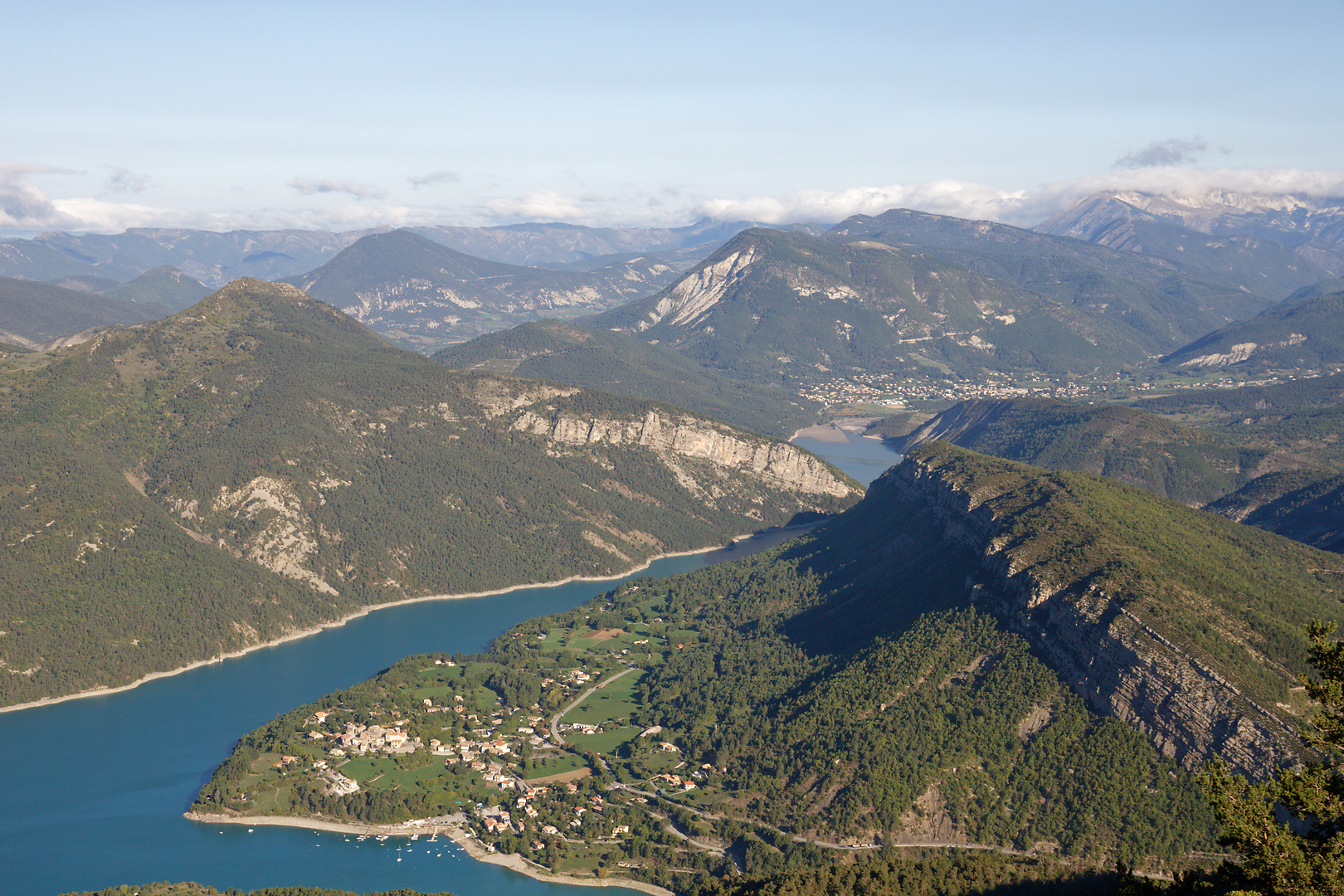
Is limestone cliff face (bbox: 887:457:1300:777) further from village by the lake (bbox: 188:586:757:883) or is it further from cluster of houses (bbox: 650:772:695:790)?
cluster of houses (bbox: 650:772:695:790)

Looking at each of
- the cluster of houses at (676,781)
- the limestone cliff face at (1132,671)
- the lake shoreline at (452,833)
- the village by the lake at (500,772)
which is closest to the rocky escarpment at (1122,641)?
the limestone cliff face at (1132,671)

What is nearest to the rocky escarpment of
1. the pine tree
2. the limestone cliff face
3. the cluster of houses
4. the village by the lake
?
the limestone cliff face

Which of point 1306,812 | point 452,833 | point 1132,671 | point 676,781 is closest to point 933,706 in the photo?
point 1132,671

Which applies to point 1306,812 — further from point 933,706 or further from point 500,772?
point 500,772

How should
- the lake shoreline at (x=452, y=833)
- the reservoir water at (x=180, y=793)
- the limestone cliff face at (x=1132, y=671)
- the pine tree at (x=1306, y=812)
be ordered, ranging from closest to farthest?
the pine tree at (x=1306, y=812) < the limestone cliff face at (x=1132, y=671) < the lake shoreline at (x=452, y=833) < the reservoir water at (x=180, y=793)

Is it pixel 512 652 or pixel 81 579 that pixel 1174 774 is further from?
pixel 81 579

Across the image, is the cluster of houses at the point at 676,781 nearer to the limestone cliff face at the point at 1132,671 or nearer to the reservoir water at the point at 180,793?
the reservoir water at the point at 180,793
